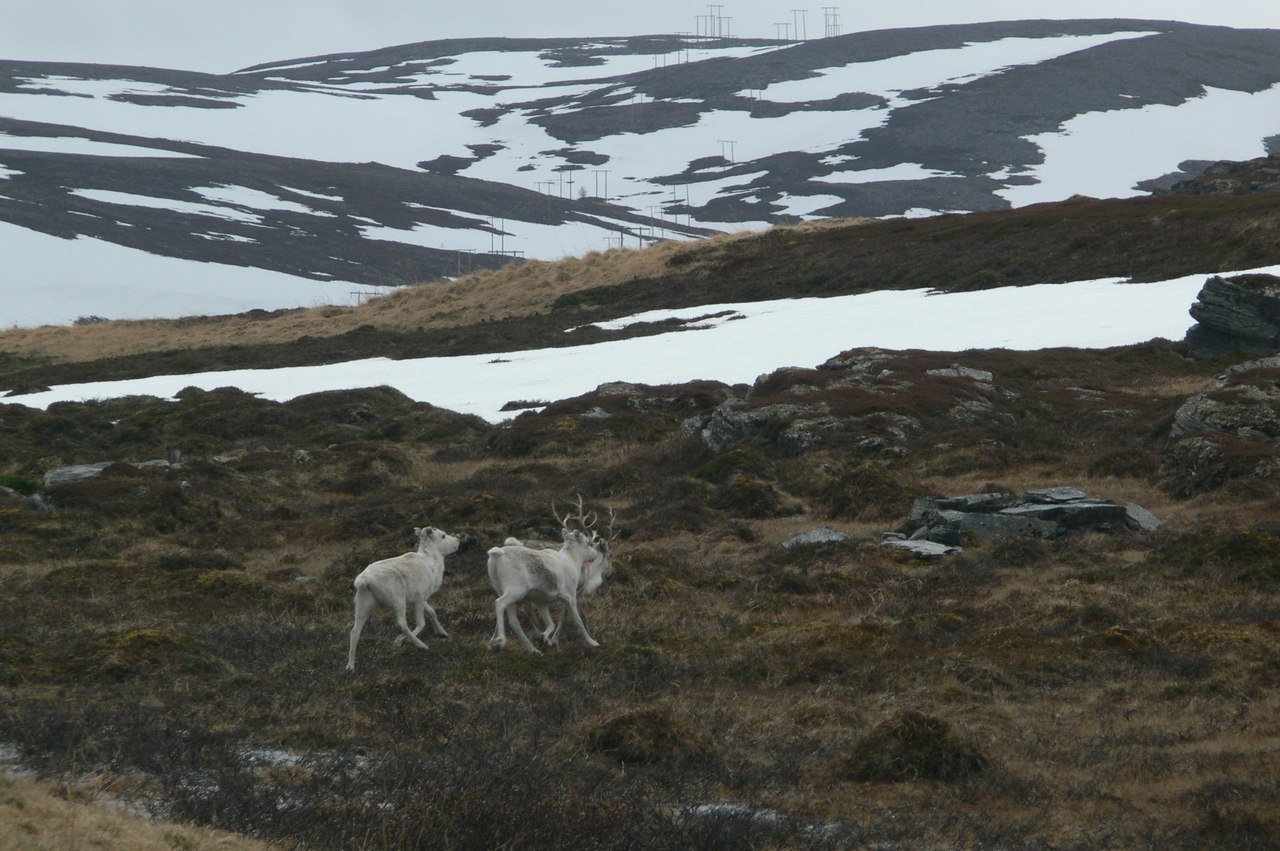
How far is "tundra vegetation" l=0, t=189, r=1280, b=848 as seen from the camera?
7.11 meters

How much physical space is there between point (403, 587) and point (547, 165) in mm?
165196

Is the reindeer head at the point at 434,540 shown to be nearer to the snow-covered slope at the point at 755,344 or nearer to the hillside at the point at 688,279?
the snow-covered slope at the point at 755,344

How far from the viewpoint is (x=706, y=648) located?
11.9m

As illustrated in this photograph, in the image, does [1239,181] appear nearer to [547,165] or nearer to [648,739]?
[648,739]

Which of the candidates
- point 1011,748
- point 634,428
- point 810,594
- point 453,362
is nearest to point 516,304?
point 453,362

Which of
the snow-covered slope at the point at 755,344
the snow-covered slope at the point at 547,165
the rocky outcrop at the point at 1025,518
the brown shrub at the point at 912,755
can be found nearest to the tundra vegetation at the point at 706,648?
the brown shrub at the point at 912,755

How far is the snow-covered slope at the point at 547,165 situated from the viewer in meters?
100

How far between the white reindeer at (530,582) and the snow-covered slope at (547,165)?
77.9 metres

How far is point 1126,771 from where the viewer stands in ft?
26.5

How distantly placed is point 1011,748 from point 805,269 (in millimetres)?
52569

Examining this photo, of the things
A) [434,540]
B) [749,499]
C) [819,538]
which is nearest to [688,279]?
[749,499]

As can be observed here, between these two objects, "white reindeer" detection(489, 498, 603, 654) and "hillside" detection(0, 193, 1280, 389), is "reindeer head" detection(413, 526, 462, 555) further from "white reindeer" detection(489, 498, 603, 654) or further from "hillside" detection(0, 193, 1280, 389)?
"hillside" detection(0, 193, 1280, 389)

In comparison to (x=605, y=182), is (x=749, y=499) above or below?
above

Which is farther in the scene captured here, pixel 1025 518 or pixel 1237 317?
pixel 1237 317
